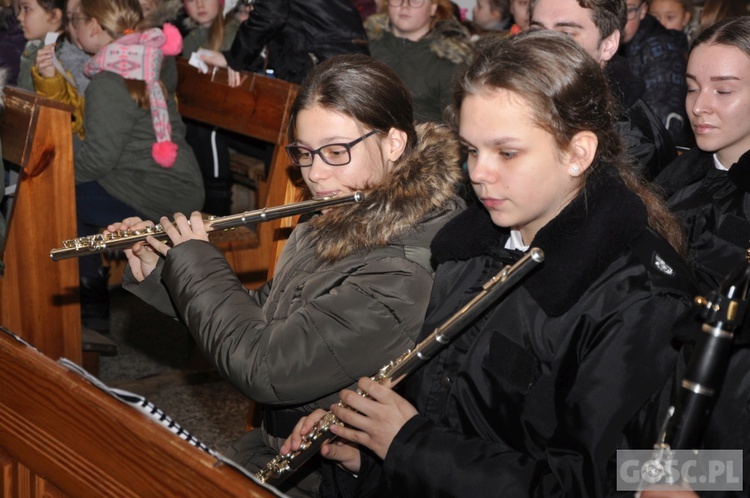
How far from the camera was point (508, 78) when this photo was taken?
1.64 meters

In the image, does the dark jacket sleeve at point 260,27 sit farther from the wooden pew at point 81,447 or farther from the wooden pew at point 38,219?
the wooden pew at point 81,447

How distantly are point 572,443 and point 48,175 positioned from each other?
2.38 metres

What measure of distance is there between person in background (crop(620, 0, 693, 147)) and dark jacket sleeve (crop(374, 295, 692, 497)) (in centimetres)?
284

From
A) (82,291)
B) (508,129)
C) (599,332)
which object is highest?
(508,129)

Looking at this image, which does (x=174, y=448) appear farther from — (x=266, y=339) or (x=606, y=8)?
(x=606, y=8)

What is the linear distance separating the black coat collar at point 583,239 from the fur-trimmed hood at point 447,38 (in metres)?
3.01

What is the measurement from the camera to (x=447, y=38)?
15.5 feet

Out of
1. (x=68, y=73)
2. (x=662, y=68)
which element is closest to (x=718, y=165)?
(x=662, y=68)

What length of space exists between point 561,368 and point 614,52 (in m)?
1.66

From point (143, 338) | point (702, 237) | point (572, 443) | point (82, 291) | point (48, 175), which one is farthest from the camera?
point (143, 338)

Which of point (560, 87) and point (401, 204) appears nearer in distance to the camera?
point (560, 87)

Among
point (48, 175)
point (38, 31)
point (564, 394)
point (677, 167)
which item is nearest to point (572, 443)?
point (564, 394)

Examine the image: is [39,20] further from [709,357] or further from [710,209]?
[709,357]

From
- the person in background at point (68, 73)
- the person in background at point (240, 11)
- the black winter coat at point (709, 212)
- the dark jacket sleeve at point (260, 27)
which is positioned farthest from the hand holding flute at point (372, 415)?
the person in background at point (240, 11)
